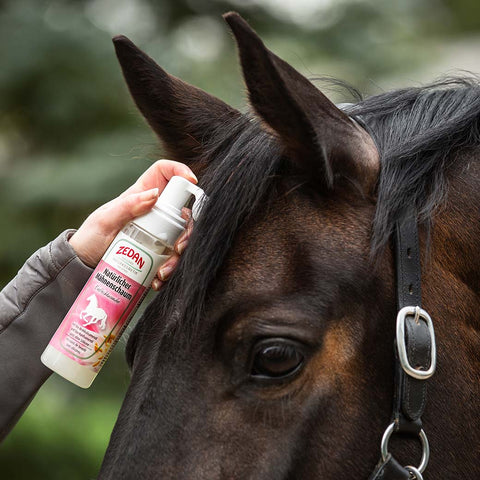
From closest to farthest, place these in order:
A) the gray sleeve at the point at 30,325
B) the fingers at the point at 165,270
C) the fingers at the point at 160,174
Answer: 1. the fingers at the point at 165,270
2. the fingers at the point at 160,174
3. the gray sleeve at the point at 30,325

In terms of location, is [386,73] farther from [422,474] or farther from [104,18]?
[422,474]

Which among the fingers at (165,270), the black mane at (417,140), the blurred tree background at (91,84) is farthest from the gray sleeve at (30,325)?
the blurred tree background at (91,84)

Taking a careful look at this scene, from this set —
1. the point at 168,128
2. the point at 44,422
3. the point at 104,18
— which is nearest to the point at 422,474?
the point at 168,128

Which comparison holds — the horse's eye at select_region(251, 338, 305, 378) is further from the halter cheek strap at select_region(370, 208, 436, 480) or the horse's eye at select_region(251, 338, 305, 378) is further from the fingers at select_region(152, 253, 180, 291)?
the fingers at select_region(152, 253, 180, 291)

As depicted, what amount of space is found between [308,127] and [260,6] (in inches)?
187

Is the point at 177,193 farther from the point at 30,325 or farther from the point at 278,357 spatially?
the point at 30,325

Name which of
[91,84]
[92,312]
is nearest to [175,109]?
[92,312]

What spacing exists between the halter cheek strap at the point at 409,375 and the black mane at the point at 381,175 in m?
0.15

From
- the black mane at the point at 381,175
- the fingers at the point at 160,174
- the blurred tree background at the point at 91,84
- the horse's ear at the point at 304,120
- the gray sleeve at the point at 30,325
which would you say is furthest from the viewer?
the blurred tree background at the point at 91,84

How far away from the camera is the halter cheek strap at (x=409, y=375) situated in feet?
4.88

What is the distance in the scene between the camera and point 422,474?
1.52m

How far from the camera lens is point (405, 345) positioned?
149cm

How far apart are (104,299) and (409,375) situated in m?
0.69

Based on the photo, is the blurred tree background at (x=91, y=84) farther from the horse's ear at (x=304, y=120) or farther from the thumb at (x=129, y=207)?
the horse's ear at (x=304, y=120)
